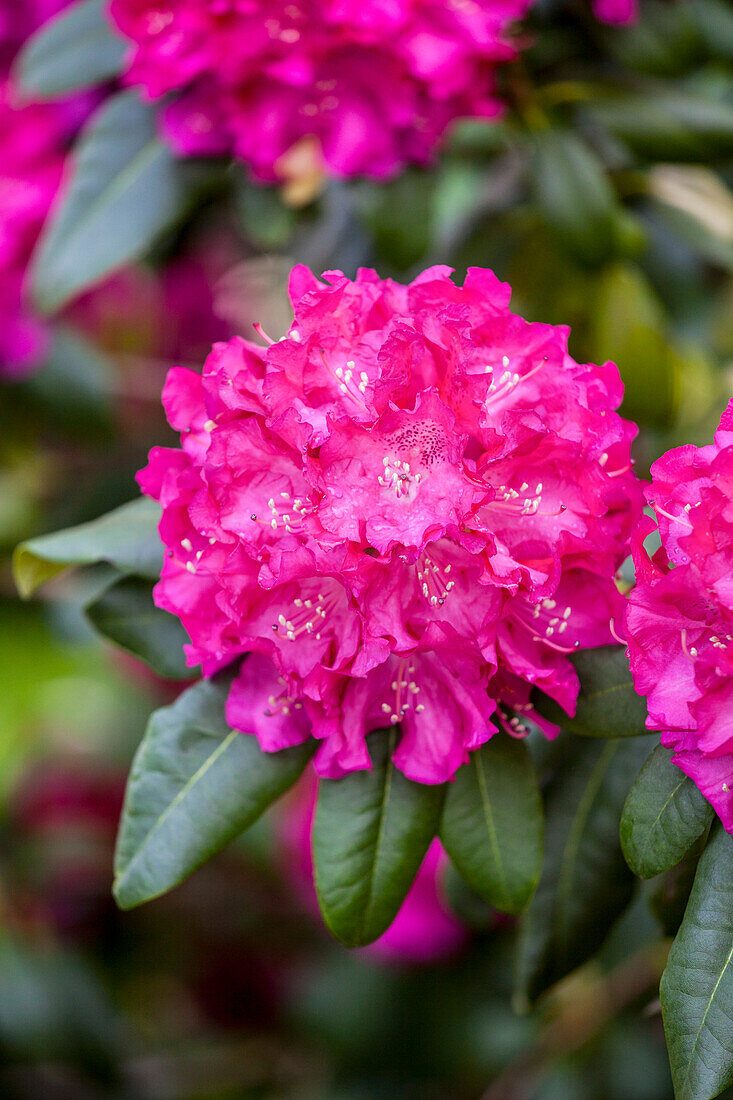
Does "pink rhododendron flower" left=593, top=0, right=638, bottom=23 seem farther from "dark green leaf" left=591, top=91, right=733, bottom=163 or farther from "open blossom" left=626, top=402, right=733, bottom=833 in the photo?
"open blossom" left=626, top=402, right=733, bottom=833

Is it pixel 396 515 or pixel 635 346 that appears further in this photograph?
pixel 635 346

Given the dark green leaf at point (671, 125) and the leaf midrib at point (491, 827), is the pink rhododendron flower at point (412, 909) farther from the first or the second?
the dark green leaf at point (671, 125)

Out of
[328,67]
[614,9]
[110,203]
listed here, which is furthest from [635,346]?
[110,203]

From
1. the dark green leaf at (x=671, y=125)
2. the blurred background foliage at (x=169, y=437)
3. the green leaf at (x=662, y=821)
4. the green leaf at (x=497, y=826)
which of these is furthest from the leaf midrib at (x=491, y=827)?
A: the dark green leaf at (x=671, y=125)

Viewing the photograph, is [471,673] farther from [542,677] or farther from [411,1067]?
[411,1067]

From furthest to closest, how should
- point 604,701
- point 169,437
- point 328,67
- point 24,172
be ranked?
point 169,437 → point 24,172 → point 328,67 → point 604,701

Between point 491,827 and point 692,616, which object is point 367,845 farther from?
point 692,616
